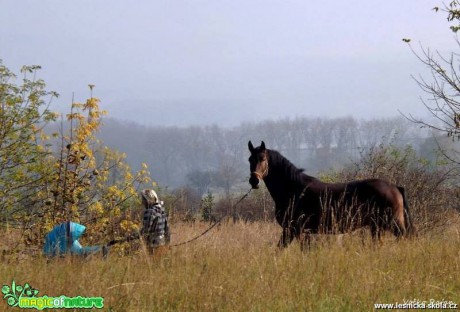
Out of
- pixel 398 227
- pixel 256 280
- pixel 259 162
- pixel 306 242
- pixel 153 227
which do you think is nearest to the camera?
pixel 256 280

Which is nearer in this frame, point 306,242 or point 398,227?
point 306,242

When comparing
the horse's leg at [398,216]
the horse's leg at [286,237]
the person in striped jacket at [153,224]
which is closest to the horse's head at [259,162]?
the horse's leg at [286,237]

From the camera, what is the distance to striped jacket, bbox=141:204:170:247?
646 centimetres

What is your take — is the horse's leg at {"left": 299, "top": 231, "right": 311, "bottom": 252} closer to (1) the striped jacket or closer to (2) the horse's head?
(2) the horse's head

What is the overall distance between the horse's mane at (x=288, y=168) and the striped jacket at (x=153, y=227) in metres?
2.29

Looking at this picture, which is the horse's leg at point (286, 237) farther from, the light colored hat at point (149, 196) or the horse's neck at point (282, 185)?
the light colored hat at point (149, 196)

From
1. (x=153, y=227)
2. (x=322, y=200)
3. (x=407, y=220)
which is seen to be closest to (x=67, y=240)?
(x=153, y=227)

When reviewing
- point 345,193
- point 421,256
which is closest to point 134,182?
point 345,193

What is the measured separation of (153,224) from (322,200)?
2.79 meters

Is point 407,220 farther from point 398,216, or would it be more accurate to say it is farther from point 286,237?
point 286,237

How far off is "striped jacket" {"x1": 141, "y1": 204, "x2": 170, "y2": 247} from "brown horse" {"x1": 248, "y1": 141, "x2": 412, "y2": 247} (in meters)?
1.70

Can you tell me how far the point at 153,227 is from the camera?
21.4 feet

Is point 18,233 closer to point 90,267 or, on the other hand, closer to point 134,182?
point 134,182

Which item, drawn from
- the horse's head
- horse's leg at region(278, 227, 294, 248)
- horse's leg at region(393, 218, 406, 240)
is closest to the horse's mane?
the horse's head
